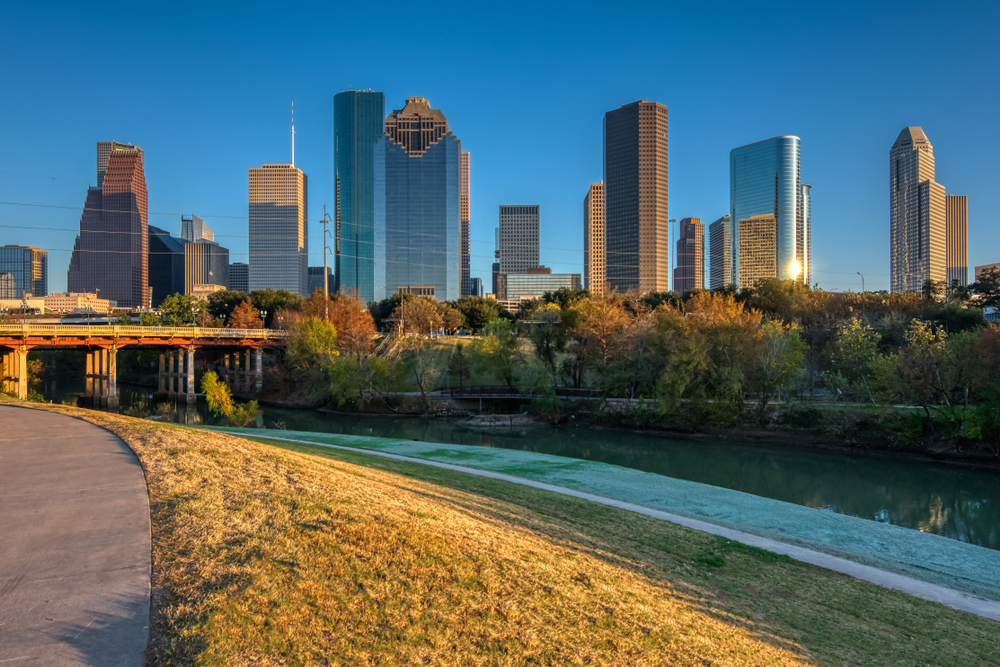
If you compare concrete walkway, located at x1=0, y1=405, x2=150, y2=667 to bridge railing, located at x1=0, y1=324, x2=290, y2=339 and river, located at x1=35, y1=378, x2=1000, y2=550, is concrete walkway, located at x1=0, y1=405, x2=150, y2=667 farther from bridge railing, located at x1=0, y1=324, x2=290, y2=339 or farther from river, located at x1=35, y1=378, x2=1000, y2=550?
bridge railing, located at x1=0, y1=324, x2=290, y2=339

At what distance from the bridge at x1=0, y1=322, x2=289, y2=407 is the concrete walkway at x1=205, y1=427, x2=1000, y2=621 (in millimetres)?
44611

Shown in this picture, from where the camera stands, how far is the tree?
299 ft

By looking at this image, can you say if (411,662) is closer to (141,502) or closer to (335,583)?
(335,583)

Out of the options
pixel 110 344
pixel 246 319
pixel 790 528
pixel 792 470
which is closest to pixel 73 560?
pixel 790 528

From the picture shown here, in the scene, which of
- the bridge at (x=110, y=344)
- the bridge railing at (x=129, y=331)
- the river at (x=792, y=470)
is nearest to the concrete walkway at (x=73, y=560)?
the river at (x=792, y=470)

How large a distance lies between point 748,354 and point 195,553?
1641 inches

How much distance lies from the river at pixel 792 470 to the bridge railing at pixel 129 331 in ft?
50.5

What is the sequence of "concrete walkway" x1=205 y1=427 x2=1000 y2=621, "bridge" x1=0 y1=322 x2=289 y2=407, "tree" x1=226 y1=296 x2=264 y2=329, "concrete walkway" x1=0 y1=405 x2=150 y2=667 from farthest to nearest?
"tree" x1=226 y1=296 x2=264 y2=329
"bridge" x1=0 y1=322 x2=289 y2=407
"concrete walkway" x1=205 y1=427 x2=1000 y2=621
"concrete walkway" x1=0 y1=405 x2=150 y2=667

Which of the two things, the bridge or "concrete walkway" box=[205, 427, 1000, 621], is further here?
the bridge

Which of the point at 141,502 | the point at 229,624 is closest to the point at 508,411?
the point at 141,502

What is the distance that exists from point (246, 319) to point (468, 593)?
93133 millimetres

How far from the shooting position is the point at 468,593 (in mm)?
7406

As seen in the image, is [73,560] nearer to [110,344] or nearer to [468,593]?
[468,593]

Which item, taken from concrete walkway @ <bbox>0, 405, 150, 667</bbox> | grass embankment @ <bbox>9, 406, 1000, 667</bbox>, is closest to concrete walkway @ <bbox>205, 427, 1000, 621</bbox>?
grass embankment @ <bbox>9, 406, 1000, 667</bbox>
